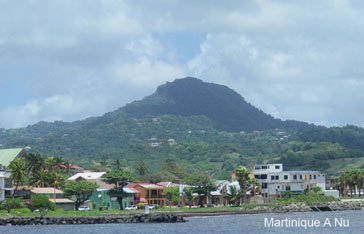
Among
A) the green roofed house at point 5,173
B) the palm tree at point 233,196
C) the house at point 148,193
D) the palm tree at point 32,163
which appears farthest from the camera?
the house at point 148,193

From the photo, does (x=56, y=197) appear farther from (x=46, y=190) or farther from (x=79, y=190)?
(x=79, y=190)

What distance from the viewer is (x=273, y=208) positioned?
127 metres

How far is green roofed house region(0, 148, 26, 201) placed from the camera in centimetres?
11175

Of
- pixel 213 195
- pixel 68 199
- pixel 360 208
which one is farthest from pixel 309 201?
pixel 68 199

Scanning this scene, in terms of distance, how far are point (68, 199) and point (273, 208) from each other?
3402cm

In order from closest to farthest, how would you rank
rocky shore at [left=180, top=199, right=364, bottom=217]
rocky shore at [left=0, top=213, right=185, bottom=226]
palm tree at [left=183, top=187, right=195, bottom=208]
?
rocky shore at [left=0, top=213, right=185, bottom=226] < rocky shore at [left=180, top=199, right=364, bottom=217] < palm tree at [left=183, top=187, right=195, bottom=208]

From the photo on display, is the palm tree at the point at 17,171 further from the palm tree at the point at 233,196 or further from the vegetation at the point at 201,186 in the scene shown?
the palm tree at the point at 233,196

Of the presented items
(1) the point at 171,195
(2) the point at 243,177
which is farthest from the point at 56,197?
(2) the point at 243,177

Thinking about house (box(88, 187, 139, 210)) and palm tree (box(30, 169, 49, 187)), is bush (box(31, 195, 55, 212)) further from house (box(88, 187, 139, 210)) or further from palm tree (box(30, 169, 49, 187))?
house (box(88, 187, 139, 210))

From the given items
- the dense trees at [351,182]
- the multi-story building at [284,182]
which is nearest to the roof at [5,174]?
the multi-story building at [284,182]

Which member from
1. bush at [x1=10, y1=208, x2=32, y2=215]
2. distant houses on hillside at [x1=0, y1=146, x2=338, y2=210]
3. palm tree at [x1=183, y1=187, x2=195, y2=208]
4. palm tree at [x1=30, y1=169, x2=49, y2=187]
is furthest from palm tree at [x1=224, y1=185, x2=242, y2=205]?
bush at [x1=10, y1=208, x2=32, y2=215]

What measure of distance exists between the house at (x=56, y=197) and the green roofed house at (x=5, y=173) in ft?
11.8

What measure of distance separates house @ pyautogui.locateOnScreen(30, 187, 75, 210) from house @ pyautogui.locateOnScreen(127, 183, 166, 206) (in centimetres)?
1799

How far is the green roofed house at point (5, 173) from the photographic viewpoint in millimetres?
111750
